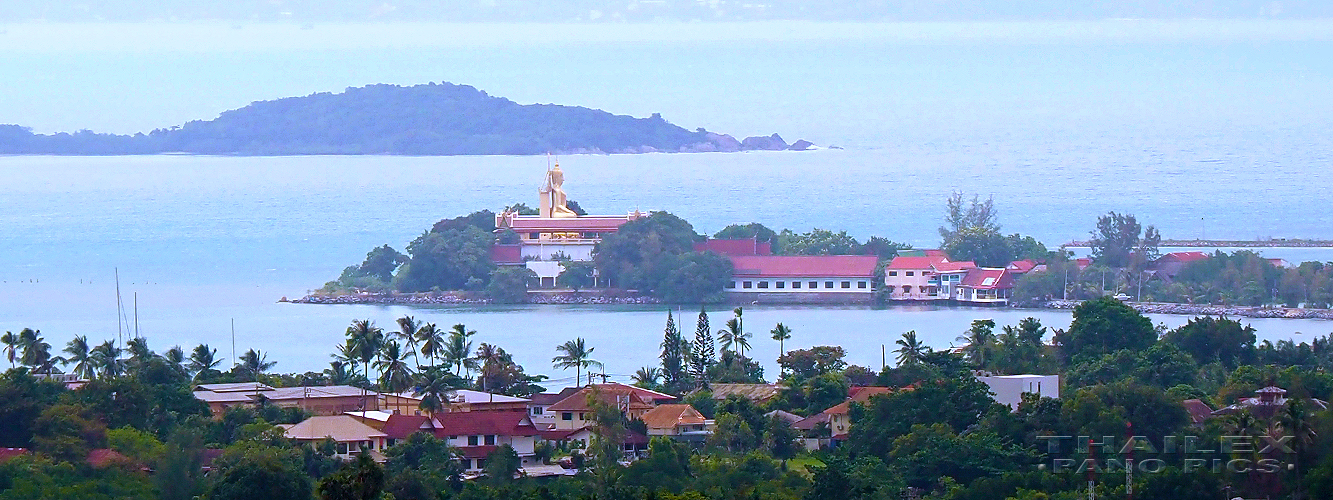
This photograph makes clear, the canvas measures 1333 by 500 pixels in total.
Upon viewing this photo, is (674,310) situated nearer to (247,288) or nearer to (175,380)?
(247,288)

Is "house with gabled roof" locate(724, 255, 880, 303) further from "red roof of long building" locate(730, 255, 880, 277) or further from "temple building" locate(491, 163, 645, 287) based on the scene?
"temple building" locate(491, 163, 645, 287)

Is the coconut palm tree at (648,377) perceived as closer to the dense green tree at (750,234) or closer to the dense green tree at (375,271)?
the dense green tree at (375,271)

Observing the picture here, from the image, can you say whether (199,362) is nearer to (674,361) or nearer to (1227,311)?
(674,361)

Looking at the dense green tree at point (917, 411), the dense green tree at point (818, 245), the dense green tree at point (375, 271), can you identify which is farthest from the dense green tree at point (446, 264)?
the dense green tree at point (917, 411)

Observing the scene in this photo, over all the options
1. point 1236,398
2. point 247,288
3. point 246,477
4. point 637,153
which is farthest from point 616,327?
point 637,153

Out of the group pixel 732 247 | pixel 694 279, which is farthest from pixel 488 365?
pixel 732 247

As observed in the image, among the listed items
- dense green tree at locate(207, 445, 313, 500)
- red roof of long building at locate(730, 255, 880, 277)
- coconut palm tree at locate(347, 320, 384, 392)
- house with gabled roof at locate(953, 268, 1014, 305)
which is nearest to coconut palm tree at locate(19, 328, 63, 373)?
coconut palm tree at locate(347, 320, 384, 392)

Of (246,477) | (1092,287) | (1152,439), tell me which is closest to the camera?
(246,477)
